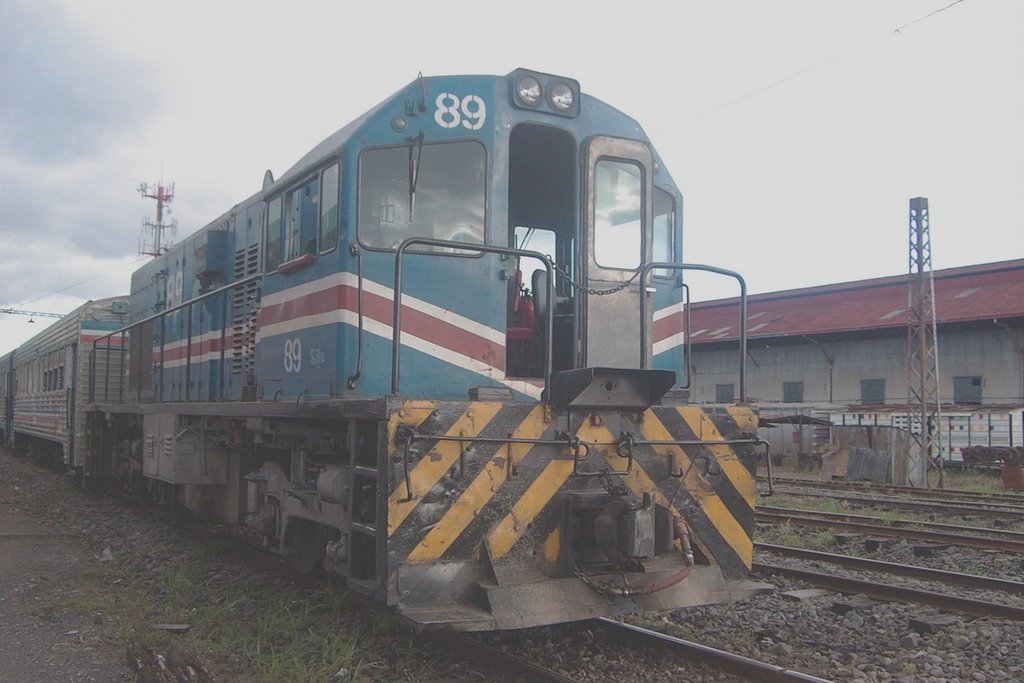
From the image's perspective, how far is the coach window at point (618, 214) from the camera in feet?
17.6

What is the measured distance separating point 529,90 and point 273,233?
79.9 inches

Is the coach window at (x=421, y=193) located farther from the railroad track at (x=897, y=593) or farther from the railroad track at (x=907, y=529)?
the railroad track at (x=907, y=529)

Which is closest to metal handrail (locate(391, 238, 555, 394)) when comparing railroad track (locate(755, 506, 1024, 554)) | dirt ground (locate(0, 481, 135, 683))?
dirt ground (locate(0, 481, 135, 683))

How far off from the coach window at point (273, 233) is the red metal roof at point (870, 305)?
19126 mm

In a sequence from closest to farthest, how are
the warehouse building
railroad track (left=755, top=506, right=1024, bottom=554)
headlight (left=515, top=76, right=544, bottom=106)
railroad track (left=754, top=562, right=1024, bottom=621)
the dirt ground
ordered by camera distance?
the dirt ground
headlight (left=515, top=76, right=544, bottom=106)
railroad track (left=754, top=562, right=1024, bottom=621)
railroad track (left=755, top=506, right=1024, bottom=554)
the warehouse building

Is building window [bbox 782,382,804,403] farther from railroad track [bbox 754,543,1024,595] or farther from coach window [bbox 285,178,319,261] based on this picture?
coach window [bbox 285,178,319,261]

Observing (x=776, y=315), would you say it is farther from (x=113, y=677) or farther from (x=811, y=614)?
(x=113, y=677)

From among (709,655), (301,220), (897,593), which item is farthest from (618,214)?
(897,593)

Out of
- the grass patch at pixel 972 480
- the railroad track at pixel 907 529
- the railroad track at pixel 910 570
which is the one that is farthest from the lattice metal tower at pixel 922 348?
the railroad track at pixel 910 570

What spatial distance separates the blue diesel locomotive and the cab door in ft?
0.04

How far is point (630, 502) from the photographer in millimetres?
4434

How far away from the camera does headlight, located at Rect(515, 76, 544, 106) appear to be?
17.0 ft

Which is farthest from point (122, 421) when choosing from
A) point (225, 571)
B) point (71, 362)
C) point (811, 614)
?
point (811, 614)

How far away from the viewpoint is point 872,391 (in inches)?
1054
